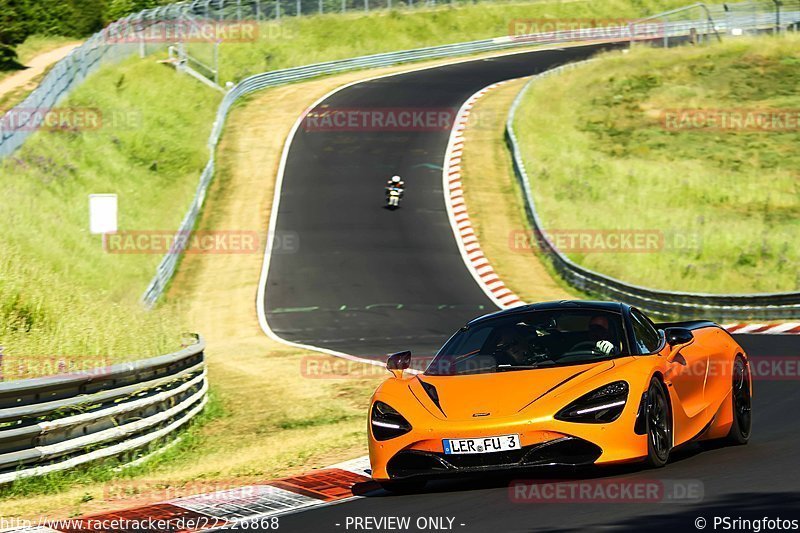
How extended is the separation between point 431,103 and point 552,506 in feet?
141

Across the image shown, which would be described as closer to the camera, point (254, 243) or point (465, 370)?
point (465, 370)

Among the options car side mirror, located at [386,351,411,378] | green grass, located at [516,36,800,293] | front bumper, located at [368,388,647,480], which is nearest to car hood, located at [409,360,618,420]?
front bumper, located at [368,388,647,480]

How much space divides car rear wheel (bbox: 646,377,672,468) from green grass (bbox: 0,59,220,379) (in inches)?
253

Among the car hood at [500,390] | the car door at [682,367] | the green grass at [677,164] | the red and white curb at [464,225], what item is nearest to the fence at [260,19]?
the green grass at [677,164]

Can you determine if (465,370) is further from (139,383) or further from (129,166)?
(129,166)

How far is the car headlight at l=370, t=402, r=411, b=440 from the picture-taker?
29.6 ft

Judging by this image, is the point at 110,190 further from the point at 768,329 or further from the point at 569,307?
the point at 569,307

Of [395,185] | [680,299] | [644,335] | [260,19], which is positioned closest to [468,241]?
[395,185]

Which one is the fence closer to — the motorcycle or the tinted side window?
the motorcycle

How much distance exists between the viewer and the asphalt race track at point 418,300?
25.6ft

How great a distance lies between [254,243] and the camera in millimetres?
34375

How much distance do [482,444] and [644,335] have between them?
2.17 m

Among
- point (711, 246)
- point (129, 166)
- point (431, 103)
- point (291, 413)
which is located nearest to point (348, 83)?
point (431, 103)

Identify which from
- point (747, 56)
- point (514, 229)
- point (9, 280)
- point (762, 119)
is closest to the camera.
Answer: point (9, 280)
